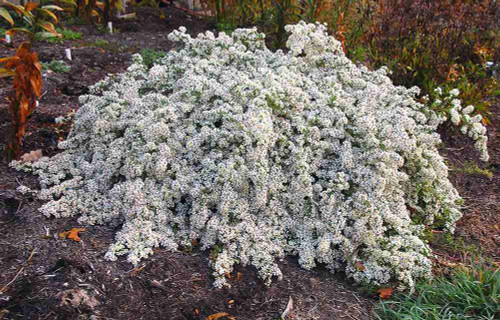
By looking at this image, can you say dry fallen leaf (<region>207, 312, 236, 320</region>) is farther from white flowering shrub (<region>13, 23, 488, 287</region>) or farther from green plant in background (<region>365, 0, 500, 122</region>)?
green plant in background (<region>365, 0, 500, 122</region>)

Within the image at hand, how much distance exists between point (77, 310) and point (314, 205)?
1.54 meters

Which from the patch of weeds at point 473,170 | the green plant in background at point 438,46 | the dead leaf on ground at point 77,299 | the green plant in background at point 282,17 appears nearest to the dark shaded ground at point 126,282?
the dead leaf on ground at point 77,299

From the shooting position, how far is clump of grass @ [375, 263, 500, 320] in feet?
8.60

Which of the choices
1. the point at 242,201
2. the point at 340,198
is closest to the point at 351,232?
the point at 340,198

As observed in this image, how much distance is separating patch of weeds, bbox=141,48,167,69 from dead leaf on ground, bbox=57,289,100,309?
369 centimetres

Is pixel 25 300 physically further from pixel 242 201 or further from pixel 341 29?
pixel 341 29

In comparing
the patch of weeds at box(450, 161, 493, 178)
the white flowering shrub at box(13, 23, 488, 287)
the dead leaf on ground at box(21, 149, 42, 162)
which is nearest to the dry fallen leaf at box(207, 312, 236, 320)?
the white flowering shrub at box(13, 23, 488, 287)

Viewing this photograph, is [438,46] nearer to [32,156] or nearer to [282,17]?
[282,17]

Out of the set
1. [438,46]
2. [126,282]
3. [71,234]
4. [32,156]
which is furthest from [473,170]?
[32,156]

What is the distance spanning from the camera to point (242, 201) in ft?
9.98

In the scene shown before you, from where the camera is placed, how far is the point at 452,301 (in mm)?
2697

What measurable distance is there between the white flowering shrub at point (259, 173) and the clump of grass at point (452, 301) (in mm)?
126

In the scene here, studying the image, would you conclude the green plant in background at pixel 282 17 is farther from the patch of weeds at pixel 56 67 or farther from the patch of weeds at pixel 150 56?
the patch of weeds at pixel 56 67

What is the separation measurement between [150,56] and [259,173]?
341cm
